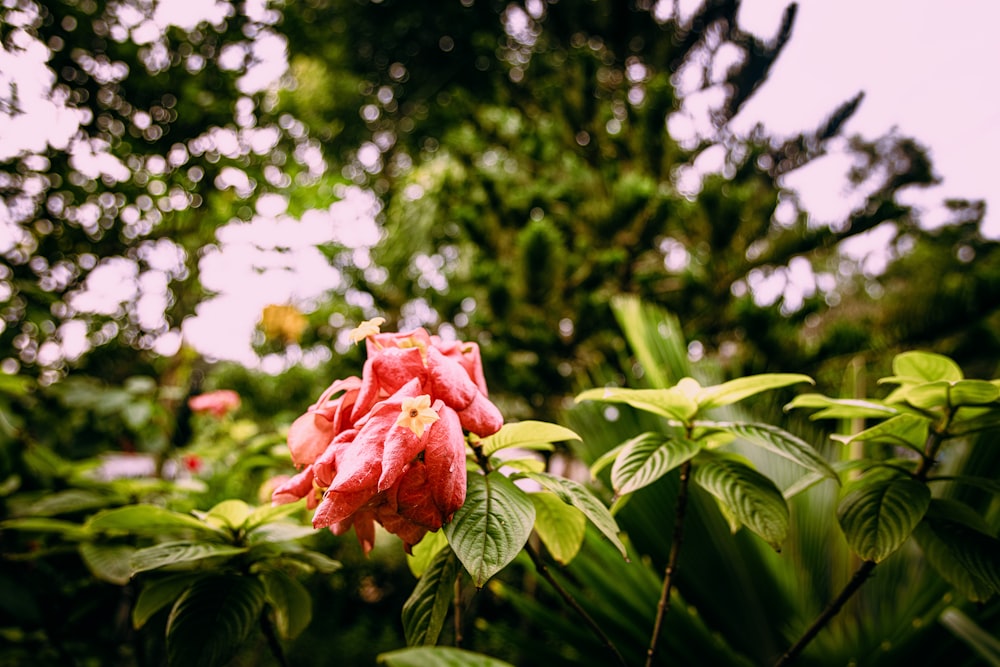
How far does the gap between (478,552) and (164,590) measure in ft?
1.25

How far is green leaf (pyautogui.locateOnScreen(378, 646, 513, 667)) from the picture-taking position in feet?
0.83

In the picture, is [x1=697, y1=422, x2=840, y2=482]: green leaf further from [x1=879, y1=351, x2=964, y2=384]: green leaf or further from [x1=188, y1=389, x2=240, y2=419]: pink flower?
[x1=188, y1=389, x2=240, y2=419]: pink flower

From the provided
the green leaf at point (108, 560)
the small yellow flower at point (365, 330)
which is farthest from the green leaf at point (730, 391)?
the green leaf at point (108, 560)

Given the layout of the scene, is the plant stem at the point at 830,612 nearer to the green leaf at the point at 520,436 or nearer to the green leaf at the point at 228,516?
the green leaf at the point at 520,436

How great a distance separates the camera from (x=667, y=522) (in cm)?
93

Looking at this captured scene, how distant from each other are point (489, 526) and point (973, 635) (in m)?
0.70

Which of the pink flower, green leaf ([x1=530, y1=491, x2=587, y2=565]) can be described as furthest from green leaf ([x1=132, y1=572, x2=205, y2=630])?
the pink flower

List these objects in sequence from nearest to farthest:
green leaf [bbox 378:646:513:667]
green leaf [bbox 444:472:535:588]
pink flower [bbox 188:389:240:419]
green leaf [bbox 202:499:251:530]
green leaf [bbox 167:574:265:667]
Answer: green leaf [bbox 378:646:513:667] < green leaf [bbox 444:472:535:588] < green leaf [bbox 167:574:265:667] < green leaf [bbox 202:499:251:530] < pink flower [bbox 188:389:240:419]

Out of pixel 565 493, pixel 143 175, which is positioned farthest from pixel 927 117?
pixel 143 175

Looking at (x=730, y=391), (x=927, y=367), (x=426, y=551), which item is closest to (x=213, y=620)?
(x=426, y=551)

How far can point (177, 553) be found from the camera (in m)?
0.49

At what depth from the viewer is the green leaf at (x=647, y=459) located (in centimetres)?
46

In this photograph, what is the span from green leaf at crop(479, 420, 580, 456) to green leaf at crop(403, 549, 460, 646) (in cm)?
11

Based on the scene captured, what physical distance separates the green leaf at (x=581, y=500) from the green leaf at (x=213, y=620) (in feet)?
0.94
